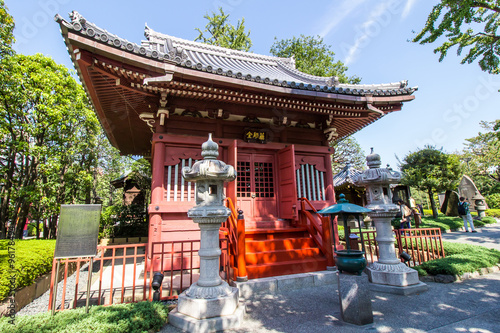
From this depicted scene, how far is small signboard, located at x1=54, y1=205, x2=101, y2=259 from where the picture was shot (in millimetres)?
3170

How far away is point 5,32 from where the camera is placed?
375 inches

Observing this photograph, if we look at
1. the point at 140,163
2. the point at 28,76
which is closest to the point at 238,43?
the point at 140,163

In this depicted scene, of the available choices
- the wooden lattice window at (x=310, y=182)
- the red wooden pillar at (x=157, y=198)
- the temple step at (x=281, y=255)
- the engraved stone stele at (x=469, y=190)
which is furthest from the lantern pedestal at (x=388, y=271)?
the engraved stone stele at (x=469, y=190)

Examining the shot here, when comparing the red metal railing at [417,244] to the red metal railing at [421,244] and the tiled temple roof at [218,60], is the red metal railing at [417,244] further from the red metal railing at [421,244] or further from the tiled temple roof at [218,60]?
the tiled temple roof at [218,60]

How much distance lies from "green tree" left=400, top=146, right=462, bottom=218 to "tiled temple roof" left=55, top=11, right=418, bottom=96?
12290 millimetres

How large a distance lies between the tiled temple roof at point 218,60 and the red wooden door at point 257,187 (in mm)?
2491

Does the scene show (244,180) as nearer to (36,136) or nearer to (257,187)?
(257,187)

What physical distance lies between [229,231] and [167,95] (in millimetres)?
3817

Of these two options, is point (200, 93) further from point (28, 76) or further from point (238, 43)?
point (238, 43)

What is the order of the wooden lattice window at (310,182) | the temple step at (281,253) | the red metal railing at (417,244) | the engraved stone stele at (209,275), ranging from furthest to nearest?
the wooden lattice window at (310,182) → the red metal railing at (417,244) → the temple step at (281,253) → the engraved stone stele at (209,275)

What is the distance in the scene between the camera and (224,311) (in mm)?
3332

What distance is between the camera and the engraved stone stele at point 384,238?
4387mm

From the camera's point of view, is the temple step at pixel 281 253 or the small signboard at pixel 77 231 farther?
the temple step at pixel 281 253

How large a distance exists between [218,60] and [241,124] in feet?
13.6
